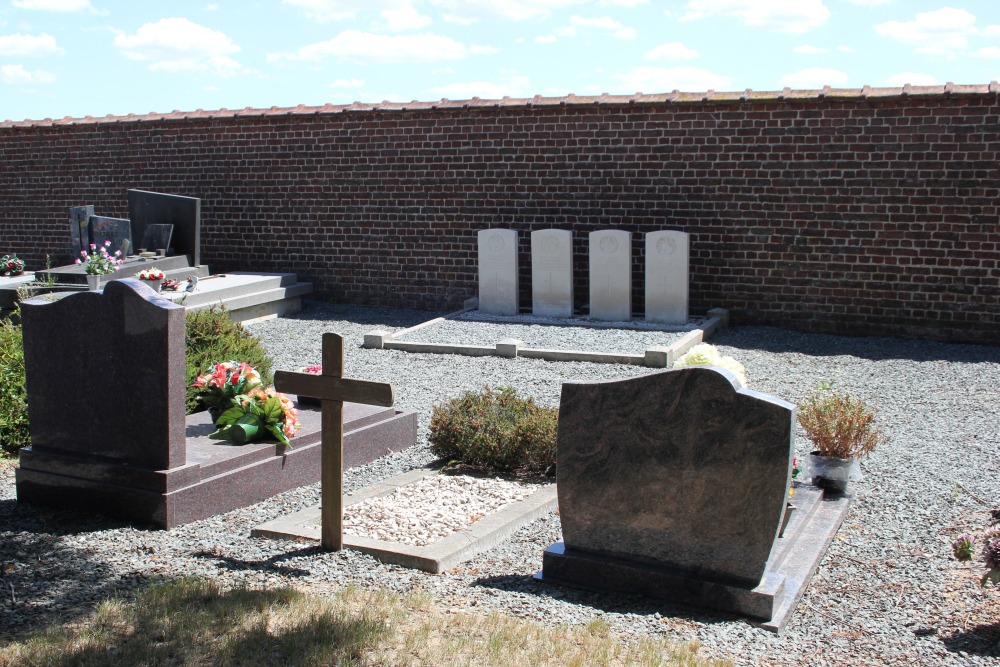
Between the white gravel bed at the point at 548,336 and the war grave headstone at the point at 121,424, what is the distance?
5575 millimetres

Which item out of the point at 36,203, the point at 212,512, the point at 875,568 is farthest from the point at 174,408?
the point at 36,203

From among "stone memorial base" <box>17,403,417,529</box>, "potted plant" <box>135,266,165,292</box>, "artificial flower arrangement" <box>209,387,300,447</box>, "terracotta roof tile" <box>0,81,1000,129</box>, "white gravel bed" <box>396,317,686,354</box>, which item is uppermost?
"terracotta roof tile" <box>0,81,1000,129</box>

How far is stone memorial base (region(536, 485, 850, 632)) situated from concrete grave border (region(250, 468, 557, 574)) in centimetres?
50

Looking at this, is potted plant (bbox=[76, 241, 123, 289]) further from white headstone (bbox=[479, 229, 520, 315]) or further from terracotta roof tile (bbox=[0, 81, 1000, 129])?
white headstone (bbox=[479, 229, 520, 315])

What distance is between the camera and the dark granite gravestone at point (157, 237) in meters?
14.6

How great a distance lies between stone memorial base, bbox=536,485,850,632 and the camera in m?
4.45

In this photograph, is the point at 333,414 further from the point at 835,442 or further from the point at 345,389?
the point at 835,442

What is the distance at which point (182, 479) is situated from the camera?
5715 millimetres

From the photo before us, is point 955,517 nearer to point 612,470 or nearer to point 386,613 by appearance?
point 612,470

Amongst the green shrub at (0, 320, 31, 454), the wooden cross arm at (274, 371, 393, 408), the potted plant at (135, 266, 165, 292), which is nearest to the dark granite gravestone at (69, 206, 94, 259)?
the potted plant at (135, 266, 165, 292)

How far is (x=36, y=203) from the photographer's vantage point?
18.0 meters

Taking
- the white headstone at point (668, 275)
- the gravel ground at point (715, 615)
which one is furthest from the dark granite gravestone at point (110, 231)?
the gravel ground at point (715, 615)

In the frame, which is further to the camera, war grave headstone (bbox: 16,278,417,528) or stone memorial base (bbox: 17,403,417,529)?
stone memorial base (bbox: 17,403,417,529)

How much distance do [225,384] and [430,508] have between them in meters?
1.75
